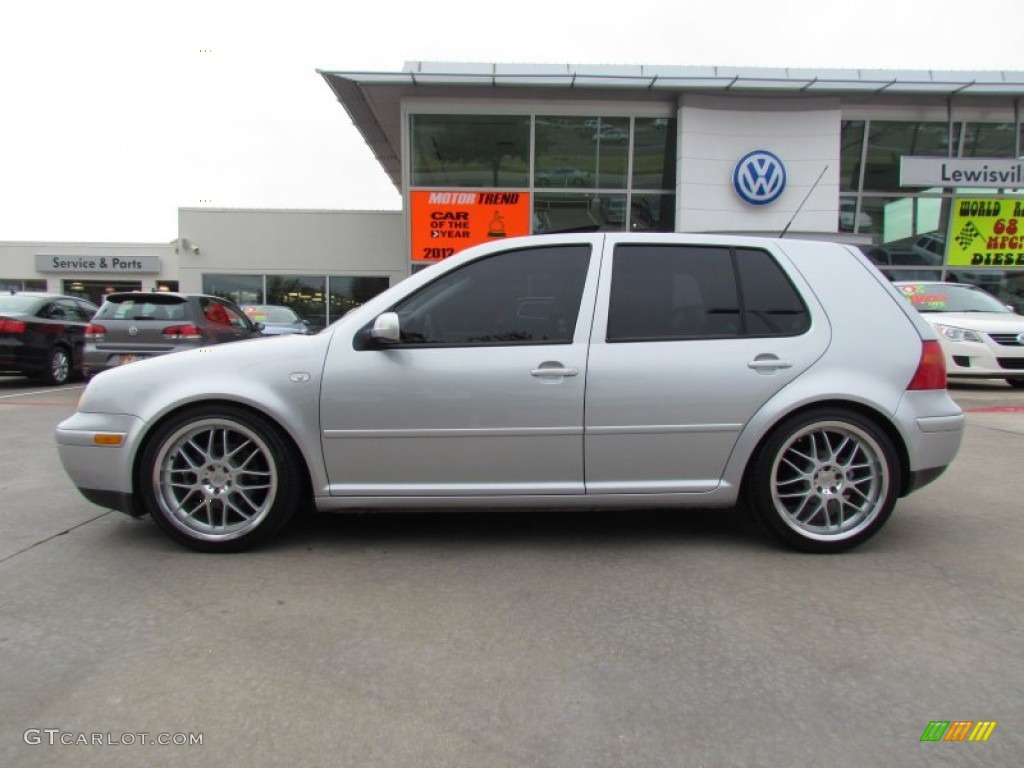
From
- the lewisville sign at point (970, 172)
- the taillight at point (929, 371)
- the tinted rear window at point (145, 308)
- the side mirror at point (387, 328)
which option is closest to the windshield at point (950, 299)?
the lewisville sign at point (970, 172)

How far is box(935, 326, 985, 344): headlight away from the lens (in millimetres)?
9938

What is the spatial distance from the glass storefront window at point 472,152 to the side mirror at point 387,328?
12083 mm

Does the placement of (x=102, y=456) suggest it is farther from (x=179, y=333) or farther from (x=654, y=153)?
(x=654, y=153)

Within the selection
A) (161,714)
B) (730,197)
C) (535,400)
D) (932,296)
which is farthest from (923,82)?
(161,714)

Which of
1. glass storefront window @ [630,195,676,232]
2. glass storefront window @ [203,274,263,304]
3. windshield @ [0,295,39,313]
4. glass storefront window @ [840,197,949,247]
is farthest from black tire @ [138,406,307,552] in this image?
glass storefront window @ [203,274,263,304]

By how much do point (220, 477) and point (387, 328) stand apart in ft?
3.89

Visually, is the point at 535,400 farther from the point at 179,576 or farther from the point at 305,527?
the point at 179,576

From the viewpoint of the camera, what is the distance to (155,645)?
2.59 m

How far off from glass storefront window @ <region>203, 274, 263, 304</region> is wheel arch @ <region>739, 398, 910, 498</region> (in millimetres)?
19367

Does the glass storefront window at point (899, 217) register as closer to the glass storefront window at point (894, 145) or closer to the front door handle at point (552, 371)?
the glass storefront window at point (894, 145)

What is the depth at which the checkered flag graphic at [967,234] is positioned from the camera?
15617 mm

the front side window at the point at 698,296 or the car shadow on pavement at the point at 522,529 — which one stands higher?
the front side window at the point at 698,296

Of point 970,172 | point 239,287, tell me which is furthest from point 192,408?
point 239,287

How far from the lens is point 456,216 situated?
14695mm
